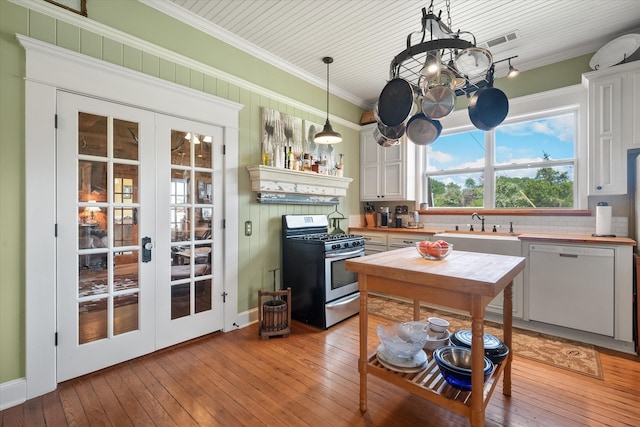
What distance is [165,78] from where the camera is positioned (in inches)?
102

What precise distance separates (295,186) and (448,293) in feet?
8.02

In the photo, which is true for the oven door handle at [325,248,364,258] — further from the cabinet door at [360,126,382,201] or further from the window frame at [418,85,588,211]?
the window frame at [418,85,588,211]

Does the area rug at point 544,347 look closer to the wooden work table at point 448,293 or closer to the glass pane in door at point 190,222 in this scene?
the wooden work table at point 448,293

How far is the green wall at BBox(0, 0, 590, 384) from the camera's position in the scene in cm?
190

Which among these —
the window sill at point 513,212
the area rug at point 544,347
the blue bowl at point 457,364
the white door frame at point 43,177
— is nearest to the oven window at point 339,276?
the area rug at point 544,347

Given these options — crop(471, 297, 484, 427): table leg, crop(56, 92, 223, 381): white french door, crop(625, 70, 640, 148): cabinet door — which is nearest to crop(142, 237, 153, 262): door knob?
crop(56, 92, 223, 381): white french door

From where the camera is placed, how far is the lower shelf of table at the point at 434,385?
4.85ft

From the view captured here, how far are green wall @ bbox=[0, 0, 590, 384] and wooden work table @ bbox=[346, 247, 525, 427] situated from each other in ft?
6.03

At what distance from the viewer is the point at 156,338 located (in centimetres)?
255

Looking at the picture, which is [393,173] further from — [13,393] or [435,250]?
[13,393]

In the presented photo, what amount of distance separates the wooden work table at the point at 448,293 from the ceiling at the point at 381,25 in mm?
2306

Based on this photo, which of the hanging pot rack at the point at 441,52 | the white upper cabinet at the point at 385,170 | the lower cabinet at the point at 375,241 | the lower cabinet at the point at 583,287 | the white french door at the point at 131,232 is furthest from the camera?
the white upper cabinet at the point at 385,170

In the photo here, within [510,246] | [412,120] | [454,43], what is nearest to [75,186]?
[412,120]

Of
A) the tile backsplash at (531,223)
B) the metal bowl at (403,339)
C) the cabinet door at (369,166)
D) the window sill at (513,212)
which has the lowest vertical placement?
the metal bowl at (403,339)
